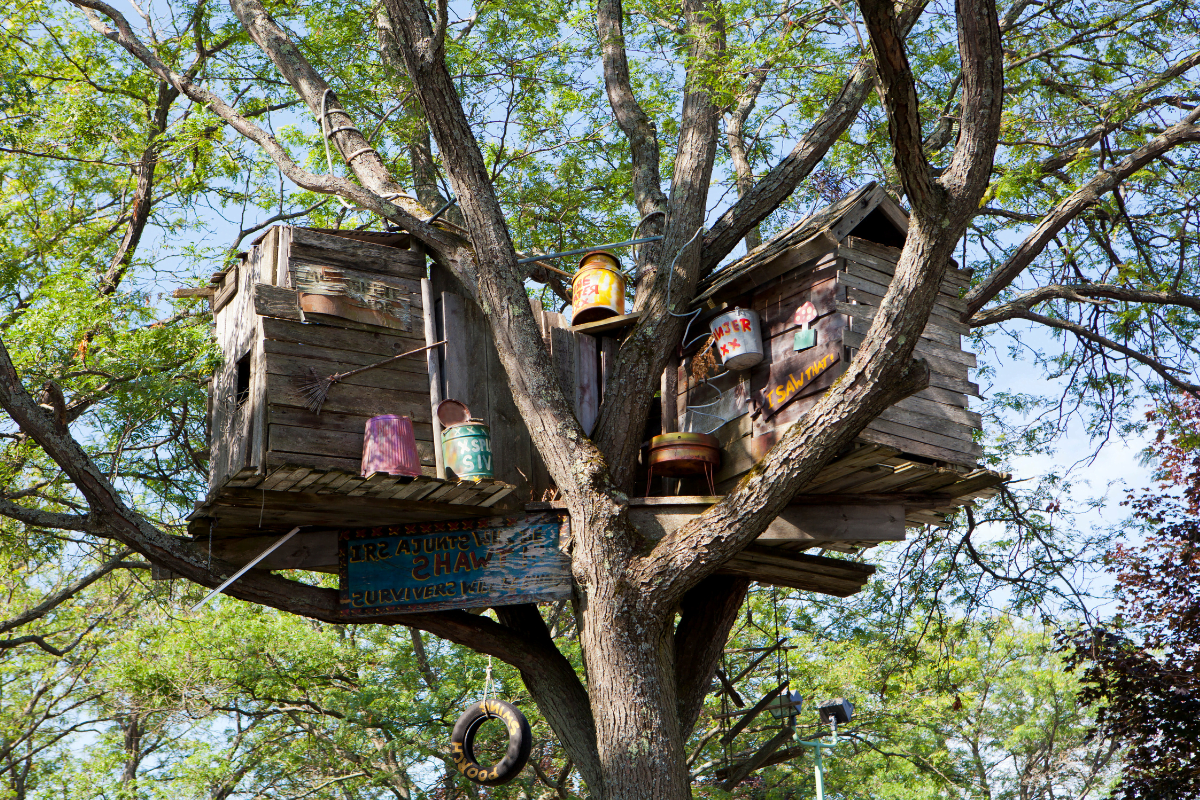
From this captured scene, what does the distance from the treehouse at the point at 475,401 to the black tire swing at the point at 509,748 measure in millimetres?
736

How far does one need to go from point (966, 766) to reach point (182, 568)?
685 inches

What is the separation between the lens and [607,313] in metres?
7.84

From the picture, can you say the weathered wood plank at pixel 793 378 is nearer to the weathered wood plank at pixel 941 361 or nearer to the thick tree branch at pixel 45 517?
the weathered wood plank at pixel 941 361

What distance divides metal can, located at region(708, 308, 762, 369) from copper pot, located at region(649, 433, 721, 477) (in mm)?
555

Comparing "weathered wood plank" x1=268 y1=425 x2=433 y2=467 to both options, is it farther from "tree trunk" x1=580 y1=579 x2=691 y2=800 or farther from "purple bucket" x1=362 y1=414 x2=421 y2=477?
"tree trunk" x1=580 y1=579 x2=691 y2=800

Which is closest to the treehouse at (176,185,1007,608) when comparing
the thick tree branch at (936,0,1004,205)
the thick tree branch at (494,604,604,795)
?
the thick tree branch at (494,604,604,795)

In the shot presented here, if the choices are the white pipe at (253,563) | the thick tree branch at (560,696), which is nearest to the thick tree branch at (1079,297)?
the thick tree branch at (560,696)

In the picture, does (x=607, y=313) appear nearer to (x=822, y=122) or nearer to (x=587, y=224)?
(x=822, y=122)

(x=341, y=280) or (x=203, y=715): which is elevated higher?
(x=341, y=280)

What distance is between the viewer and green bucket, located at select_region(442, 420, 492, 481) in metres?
6.66

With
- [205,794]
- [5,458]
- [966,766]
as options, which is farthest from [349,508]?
[966,766]

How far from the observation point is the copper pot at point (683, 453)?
711cm

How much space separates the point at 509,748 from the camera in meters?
6.77

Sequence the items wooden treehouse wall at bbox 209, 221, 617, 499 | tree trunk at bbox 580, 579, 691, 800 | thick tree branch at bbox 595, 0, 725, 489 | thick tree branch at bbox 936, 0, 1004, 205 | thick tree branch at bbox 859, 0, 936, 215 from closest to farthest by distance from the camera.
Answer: thick tree branch at bbox 859, 0, 936, 215 < thick tree branch at bbox 936, 0, 1004, 205 < tree trunk at bbox 580, 579, 691, 800 < wooden treehouse wall at bbox 209, 221, 617, 499 < thick tree branch at bbox 595, 0, 725, 489
